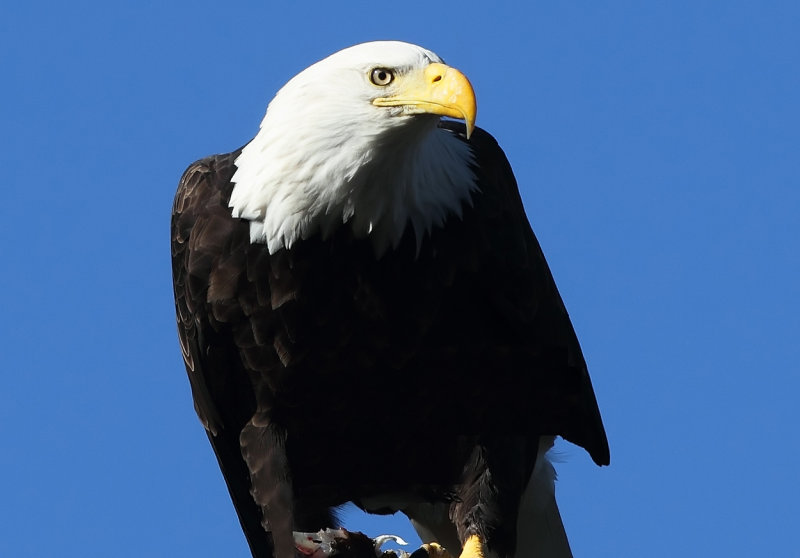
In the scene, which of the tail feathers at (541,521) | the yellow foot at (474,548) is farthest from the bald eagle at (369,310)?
the tail feathers at (541,521)

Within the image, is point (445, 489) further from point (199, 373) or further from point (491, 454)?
point (199, 373)

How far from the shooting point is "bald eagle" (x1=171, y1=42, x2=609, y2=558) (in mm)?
5859

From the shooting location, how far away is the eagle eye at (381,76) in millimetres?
5684

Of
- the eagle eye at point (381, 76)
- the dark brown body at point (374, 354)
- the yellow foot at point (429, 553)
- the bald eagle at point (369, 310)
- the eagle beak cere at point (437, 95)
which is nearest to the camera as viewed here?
the eagle beak cere at point (437, 95)

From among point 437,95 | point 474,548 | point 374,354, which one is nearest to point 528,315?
point 374,354

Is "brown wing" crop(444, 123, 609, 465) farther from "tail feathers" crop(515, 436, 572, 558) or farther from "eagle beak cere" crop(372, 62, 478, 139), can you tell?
"eagle beak cere" crop(372, 62, 478, 139)

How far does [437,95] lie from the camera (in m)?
5.52

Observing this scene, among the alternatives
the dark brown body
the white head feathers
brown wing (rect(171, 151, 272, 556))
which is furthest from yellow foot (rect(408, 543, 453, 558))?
the white head feathers

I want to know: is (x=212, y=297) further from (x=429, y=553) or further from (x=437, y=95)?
(x=429, y=553)

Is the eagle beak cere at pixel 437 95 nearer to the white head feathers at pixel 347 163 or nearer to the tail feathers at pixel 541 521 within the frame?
the white head feathers at pixel 347 163

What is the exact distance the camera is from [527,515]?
7.34m

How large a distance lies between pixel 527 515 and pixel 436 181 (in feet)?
6.66

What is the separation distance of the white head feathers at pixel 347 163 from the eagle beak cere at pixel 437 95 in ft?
0.13

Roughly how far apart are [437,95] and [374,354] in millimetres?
1180
